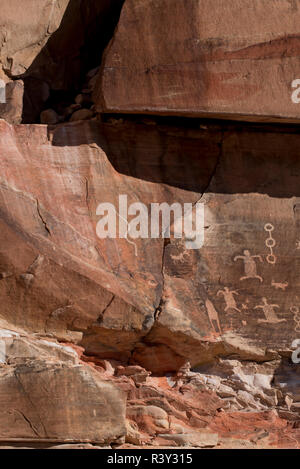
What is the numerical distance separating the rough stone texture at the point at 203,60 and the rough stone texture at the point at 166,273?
342 mm

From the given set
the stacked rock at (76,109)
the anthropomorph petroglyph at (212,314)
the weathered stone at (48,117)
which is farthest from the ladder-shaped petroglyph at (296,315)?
the weathered stone at (48,117)

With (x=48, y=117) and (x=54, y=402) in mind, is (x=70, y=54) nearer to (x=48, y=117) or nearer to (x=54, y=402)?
(x=48, y=117)

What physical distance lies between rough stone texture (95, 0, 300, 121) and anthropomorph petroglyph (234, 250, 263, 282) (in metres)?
1.07

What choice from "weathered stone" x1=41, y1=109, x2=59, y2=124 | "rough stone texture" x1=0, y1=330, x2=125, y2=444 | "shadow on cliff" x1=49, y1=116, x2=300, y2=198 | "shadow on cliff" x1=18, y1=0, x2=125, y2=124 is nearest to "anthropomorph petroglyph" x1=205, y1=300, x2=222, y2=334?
"shadow on cliff" x1=49, y1=116, x2=300, y2=198

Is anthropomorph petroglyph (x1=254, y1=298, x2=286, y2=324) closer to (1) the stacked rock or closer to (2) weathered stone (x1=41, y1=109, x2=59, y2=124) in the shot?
(1) the stacked rock

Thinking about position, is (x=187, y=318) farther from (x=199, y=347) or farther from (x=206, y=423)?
(x=206, y=423)

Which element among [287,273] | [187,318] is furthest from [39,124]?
[287,273]

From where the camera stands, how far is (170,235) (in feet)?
18.1

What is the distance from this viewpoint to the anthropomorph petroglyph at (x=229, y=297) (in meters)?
5.55

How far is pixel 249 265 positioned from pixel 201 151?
3.15 ft

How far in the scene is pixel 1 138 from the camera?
17.3ft

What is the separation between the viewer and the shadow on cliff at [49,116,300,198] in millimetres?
5578

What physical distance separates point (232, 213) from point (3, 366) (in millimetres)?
2129

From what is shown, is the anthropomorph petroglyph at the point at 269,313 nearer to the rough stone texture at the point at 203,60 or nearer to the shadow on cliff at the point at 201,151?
the shadow on cliff at the point at 201,151
